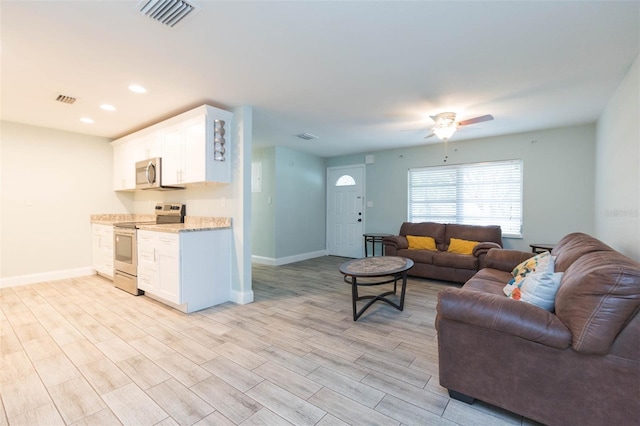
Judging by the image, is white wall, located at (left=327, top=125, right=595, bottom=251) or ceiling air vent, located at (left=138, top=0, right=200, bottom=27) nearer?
ceiling air vent, located at (left=138, top=0, right=200, bottom=27)

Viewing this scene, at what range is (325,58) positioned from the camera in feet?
8.11

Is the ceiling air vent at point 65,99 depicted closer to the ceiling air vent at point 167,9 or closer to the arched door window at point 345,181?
the ceiling air vent at point 167,9

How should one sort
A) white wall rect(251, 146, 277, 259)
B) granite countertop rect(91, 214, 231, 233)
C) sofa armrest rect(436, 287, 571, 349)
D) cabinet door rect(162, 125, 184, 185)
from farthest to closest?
white wall rect(251, 146, 277, 259)
cabinet door rect(162, 125, 184, 185)
granite countertop rect(91, 214, 231, 233)
sofa armrest rect(436, 287, 571, 349)

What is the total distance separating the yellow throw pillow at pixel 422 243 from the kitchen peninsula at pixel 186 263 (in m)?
3.22

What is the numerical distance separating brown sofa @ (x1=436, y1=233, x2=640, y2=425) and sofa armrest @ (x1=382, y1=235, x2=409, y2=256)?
3338 mm

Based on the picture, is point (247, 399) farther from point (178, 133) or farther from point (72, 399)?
point (178, 133)

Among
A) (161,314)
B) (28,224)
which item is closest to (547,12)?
(161,314)

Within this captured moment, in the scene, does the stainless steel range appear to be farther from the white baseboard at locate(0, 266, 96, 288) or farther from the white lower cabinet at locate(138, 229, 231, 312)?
the white baseboard at locate(0, 266, 96, 288)

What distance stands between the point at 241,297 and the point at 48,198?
12.4 feet

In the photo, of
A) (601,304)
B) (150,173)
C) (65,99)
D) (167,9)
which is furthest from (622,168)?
(65,99)

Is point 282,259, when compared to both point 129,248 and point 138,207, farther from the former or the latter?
point 138,207

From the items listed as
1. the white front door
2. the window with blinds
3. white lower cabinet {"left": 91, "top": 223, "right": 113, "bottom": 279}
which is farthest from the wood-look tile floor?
the white front door

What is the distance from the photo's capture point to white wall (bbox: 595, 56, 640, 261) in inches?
95.3

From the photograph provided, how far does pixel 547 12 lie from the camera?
1884 millimetres
